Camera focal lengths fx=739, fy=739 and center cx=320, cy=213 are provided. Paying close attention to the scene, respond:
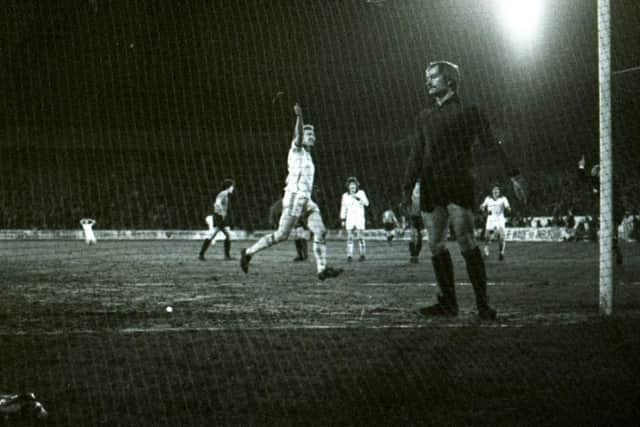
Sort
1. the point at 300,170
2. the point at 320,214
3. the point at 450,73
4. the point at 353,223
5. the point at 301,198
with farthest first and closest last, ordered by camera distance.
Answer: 1. the point at 353,223
2. the point at 320,214
3. the point at 301,198
4. the point at 300,170
5. the point at 450,73

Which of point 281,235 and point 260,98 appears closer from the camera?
point 281,235

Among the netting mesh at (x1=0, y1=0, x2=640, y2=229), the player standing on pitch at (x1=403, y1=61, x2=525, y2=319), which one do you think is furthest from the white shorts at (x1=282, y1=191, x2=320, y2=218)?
the netting mesh at (x1=0, y1=0, x2=640, y2=229)

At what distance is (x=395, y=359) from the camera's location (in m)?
4.59

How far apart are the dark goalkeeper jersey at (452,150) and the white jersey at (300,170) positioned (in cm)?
448

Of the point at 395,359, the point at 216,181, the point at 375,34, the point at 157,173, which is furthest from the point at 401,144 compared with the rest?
the point at 395,359

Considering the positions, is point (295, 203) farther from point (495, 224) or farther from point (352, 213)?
point (495, 224)

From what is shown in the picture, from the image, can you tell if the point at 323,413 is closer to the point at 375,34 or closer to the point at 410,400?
the point at 410,400

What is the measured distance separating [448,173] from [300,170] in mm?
4774

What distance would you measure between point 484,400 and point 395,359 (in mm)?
1109

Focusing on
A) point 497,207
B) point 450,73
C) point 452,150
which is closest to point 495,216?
point 497,207

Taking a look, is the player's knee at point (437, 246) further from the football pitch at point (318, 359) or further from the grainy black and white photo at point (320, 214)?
the football pitch at point (318, 359)

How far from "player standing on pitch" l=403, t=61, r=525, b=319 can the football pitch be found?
37cm

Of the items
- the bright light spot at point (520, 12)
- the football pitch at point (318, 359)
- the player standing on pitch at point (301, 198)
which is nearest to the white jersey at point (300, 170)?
the player standing on pitch at point (301, 198)

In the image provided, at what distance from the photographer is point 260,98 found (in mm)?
43625
